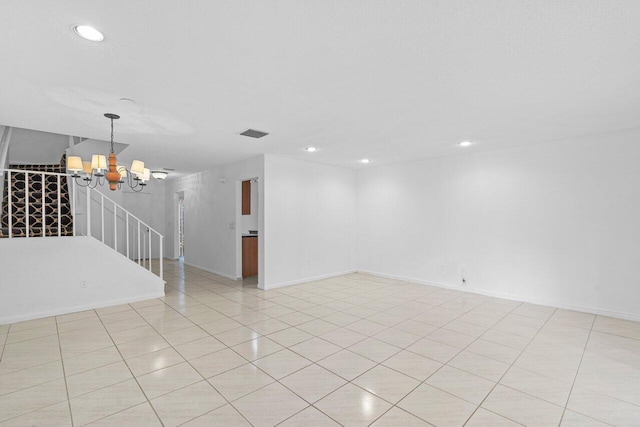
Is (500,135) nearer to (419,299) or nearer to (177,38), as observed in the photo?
(419,299)

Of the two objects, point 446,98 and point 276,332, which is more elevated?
point 446,98

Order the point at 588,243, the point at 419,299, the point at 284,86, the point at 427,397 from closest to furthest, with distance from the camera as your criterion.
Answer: the point at 427,397 → the point at 284,86 → the point at 588,243 → the point at 419,299

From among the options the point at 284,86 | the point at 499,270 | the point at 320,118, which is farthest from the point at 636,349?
the point at 284,86

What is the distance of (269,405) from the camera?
7.18 ft

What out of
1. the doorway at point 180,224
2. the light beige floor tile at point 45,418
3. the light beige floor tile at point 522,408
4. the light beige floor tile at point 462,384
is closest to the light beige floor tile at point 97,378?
the light beige floor tile at point 45,418

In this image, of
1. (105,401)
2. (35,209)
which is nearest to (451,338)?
(105,401)

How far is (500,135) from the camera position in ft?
14.0

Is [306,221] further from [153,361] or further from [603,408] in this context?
[603,408]

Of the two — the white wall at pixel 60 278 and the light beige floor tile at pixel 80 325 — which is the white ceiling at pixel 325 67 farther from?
the light beige floor tile at pixel 80 325

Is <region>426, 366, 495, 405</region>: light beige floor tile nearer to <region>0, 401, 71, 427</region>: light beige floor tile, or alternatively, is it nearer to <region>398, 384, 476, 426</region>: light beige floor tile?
<region>398, 384, 476, 426</region>: light beige floor tile

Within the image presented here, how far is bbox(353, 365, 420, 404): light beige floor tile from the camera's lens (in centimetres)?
233

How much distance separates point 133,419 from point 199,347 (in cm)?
113

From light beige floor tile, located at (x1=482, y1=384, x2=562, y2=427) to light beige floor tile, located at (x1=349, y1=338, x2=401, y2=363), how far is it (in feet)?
3.08

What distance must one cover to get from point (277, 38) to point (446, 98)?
1.82 m
